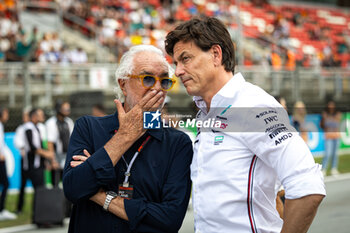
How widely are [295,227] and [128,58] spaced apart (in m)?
1.23

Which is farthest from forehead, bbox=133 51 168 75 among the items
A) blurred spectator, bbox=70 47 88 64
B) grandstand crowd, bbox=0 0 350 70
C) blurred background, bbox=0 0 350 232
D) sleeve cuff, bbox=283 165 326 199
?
blurred spectator, bbox=70 47 88 64

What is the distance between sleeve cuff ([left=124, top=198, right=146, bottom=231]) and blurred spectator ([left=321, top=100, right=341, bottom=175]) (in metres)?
10.7

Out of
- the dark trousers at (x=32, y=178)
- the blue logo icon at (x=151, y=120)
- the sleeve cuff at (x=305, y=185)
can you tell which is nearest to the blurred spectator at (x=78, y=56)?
the dark trousers at (x=32, y=178)

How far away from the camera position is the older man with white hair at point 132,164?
7.46 feet

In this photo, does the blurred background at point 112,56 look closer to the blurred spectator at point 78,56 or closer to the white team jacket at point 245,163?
the blurred spectator at point 78,56

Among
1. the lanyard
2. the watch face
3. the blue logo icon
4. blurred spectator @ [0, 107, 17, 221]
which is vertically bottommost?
blurred spectator @ [0, 107, 17, 221]

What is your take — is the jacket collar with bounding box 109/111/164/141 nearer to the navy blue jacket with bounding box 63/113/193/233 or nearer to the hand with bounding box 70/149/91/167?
the navy blue jacket with bounding box 63/113/193/233

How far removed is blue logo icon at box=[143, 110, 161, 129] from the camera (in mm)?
2334

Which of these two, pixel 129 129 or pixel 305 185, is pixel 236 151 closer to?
pixel 305 185

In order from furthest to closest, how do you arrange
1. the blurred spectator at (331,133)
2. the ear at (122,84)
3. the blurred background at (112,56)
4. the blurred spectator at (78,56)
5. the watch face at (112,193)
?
the blurred spectator at (78,56)
the blurred spectator at (331,133)
the blurred background at (112,56)
the ear at (122,84)
the watch face at (112,193)

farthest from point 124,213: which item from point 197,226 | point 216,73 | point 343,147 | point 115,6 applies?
point 115,6

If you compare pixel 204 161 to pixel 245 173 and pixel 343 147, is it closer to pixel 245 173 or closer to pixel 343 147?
pixel 245 173

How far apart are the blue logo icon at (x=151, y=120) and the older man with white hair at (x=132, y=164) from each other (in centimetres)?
3

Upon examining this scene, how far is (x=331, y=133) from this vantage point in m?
12.3
